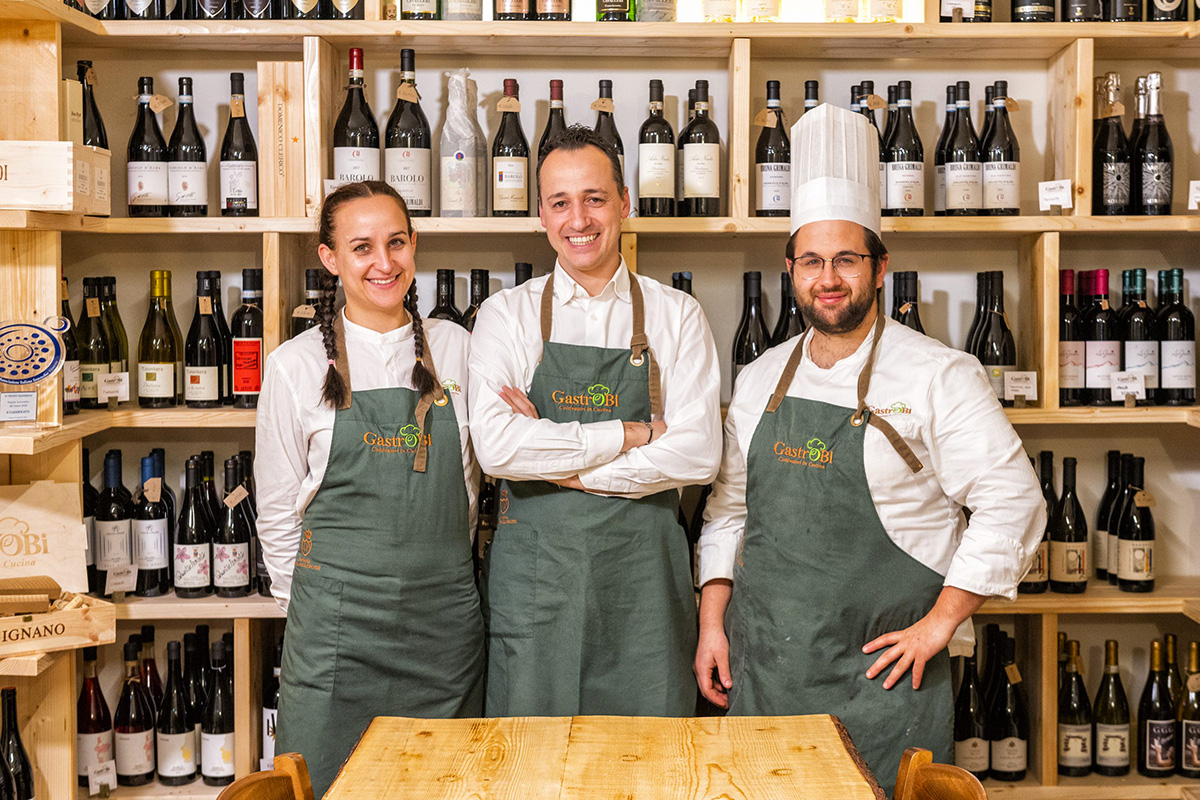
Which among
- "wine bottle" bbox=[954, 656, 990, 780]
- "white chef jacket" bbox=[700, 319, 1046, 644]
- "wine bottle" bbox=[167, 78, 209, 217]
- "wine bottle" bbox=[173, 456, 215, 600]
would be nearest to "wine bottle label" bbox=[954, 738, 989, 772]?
"wine bottle" bbox=[954, 656, 990, 780]

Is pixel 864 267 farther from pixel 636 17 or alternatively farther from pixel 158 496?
pixel 158 496

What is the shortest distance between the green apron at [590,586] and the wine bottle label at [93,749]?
106 cm

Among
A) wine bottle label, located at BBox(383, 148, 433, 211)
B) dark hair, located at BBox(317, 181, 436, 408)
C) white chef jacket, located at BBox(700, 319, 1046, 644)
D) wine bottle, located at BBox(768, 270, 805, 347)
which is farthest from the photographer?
wine bottle, located at BBox(768, 270, 805, 347)

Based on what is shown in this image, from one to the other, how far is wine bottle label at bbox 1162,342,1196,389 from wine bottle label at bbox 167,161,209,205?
89.4 inches

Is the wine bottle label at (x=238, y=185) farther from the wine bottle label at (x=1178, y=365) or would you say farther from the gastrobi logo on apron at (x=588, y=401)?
the wine bottle label at (x=1178, y=365)

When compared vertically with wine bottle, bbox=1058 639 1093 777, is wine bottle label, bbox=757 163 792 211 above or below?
above

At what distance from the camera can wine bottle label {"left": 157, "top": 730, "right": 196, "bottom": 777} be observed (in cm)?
245

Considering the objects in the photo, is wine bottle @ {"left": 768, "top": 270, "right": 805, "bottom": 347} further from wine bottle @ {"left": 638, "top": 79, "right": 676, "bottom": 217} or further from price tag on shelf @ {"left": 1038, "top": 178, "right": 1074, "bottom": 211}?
price tag on shelf @ {"left": 1038, "top": 178, "right": 1074, "bottom": 211}

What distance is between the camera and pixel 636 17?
239 centimetres

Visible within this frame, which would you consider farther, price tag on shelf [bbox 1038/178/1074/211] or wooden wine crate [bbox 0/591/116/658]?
price tag on shelf [bbox 1038/178/1074/211]

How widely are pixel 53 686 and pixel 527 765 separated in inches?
56.4

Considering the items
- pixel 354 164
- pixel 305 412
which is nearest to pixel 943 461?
pixel 305 412

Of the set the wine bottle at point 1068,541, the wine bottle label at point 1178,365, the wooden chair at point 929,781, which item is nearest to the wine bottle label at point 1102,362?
the wine bottle label at point 1178,365

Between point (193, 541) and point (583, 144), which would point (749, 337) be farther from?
point (193, 541)
